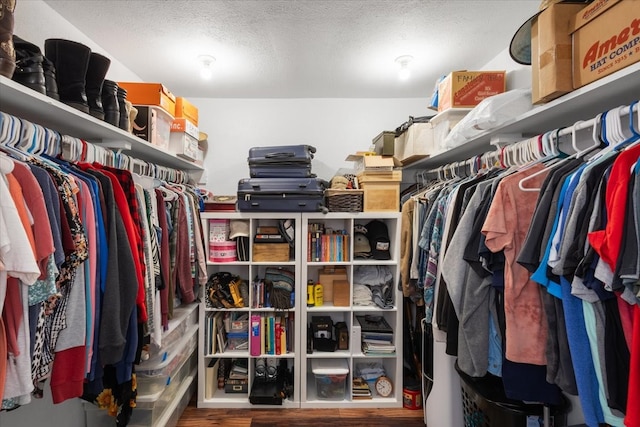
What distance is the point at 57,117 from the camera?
4.06ft

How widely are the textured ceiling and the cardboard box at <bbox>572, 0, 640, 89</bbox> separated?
2.48 ft

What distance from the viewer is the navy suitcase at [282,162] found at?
7.00 ft

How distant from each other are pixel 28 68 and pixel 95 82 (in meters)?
0.33

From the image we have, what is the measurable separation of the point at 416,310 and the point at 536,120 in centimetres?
149

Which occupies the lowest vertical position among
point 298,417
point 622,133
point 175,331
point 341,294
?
point 298,417

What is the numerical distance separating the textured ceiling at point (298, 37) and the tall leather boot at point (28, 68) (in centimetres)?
67

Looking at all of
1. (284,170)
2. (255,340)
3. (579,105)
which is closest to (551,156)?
(579,105)

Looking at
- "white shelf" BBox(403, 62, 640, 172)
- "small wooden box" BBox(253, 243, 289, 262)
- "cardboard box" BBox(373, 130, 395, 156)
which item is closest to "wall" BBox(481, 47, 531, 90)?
"white shelf" BBox(403, 62, 640, 172)

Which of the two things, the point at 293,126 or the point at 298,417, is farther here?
the point at 293,126

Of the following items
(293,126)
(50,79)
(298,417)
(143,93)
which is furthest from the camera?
(293,126)

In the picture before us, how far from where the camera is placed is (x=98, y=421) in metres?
1.72

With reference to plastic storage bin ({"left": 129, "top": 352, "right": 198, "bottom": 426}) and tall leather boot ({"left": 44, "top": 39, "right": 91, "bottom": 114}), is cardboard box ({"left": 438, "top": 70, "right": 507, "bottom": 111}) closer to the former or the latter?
tall leather boot ({"left": 44, "top": 39, "right": 91, "bottom": 114})

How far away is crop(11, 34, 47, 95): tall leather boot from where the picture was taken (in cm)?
104

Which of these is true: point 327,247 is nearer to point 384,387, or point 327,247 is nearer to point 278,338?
point 278,338
